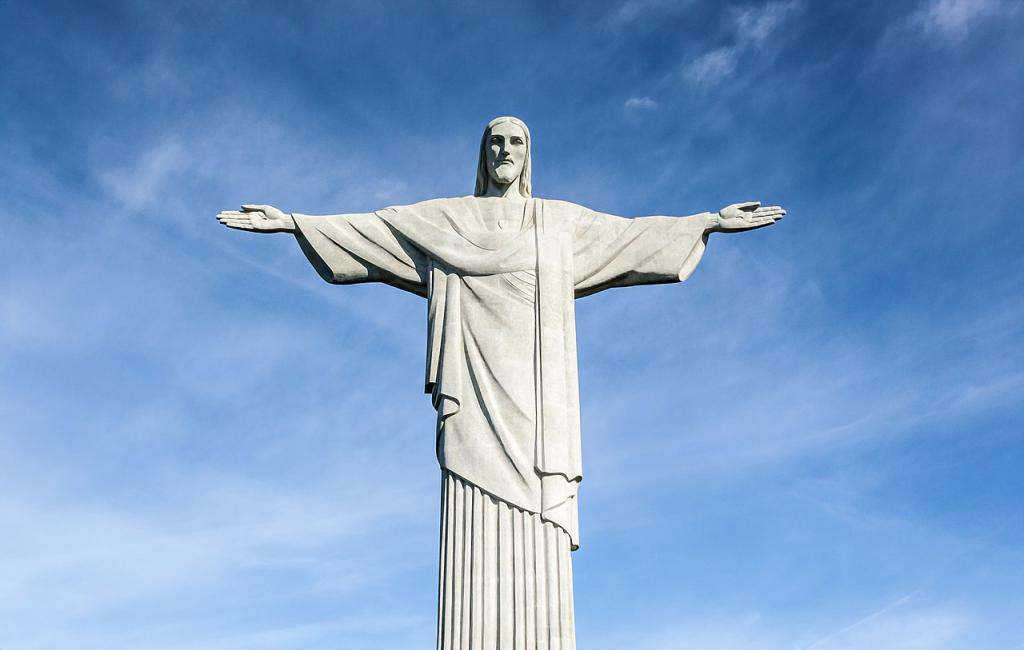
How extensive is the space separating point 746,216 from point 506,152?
3059mm

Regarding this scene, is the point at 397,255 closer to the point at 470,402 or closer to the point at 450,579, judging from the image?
the point at 470,402

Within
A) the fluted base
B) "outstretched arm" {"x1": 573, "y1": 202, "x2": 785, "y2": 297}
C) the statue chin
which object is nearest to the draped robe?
"outstretched arm" {"x1": 573, "y1": 202, "x2": 785, "y2": 297}

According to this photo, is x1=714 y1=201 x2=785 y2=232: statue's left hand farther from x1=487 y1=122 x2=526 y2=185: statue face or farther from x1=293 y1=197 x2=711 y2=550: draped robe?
x1=487 y1=122 x2=526 y2=185: statue face

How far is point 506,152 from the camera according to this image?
1362cm

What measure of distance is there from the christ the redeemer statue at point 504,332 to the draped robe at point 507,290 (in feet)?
0.05

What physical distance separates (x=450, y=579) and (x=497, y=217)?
14.5ft

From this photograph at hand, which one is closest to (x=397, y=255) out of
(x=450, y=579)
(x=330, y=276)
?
(x=330, y=276)

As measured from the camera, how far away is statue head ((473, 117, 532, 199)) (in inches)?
536

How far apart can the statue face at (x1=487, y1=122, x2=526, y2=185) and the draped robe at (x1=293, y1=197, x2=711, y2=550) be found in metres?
0.37

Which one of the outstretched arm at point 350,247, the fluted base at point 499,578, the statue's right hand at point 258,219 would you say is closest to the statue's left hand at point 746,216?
the outstretched arm at point 350,247

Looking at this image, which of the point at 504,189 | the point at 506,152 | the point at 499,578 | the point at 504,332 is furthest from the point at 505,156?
the point at 499,578

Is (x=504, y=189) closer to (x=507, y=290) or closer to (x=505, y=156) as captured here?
(x=505, y=156)

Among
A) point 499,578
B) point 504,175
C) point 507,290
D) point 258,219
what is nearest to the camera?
point 499,578

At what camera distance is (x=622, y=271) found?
43.6ft
